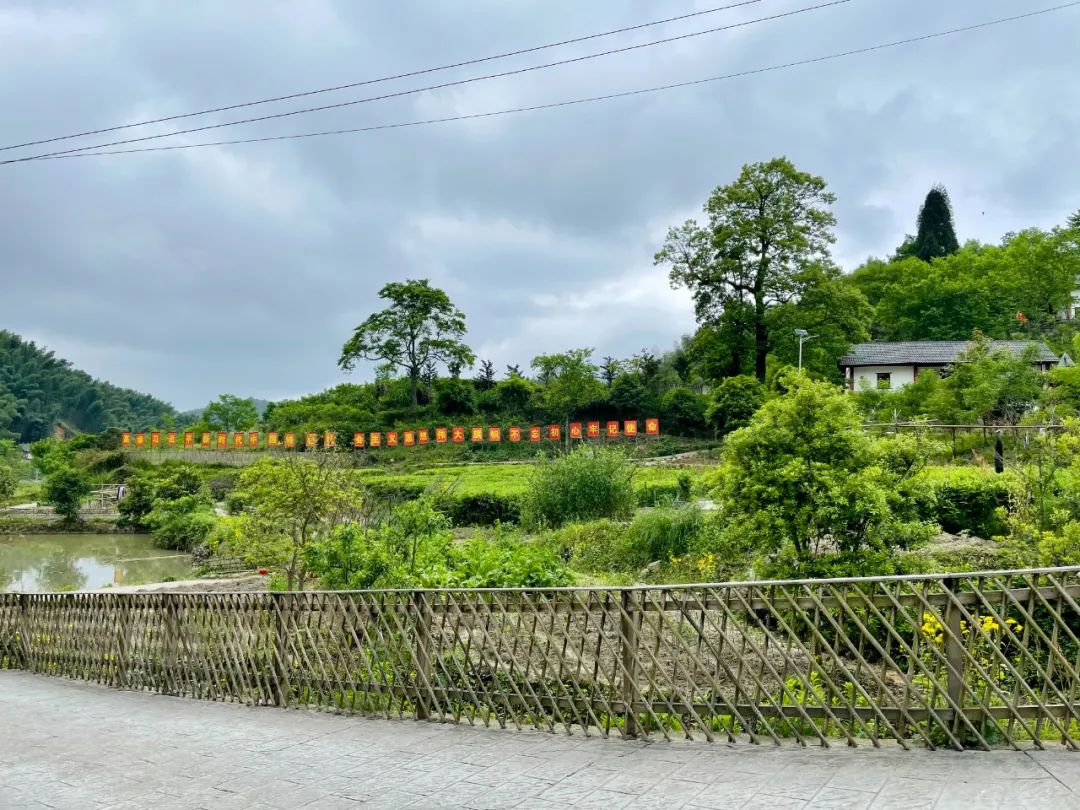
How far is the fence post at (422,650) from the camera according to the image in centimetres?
557

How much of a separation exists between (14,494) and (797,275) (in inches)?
1710

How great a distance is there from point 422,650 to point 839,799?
295 cm

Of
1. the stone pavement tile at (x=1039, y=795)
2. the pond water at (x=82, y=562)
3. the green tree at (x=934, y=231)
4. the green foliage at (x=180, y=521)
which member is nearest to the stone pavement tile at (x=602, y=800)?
the stone pavement tile at (x=1039, y=795)

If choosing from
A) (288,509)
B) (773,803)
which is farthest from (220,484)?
(773,803)

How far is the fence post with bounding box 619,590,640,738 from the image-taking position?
15.7ft

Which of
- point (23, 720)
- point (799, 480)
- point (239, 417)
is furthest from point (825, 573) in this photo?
point (239, 417)

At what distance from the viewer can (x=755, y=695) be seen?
464cm

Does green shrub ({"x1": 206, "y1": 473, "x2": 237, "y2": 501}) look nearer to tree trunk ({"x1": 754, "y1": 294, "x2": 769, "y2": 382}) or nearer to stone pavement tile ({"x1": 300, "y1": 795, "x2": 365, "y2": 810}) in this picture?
tree trunk ({"x1": 754, "y1": 294, "x2": 769, "y2": 382})

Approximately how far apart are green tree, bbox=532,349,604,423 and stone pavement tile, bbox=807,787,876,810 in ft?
138

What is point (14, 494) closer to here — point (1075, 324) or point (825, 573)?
point (825, 573)

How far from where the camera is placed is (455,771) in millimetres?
4445

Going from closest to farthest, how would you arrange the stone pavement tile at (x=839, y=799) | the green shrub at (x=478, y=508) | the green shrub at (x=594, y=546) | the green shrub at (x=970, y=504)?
the stone pavement tile at (x=839, y=799) → the green shrub at (x=970, y=504) → the green shrub at (x=594, y=546) → the green shrub at (x=478, y=508)

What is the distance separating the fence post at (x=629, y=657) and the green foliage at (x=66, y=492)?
4034cm

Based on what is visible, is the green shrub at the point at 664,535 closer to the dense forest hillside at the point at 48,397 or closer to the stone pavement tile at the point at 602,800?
the stone pavement tile at the point at 602,800
